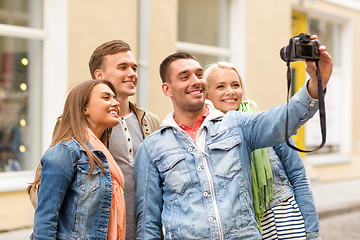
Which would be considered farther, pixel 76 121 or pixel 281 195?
pixel 281 195

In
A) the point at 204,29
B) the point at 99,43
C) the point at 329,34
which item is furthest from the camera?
the point at 329,34

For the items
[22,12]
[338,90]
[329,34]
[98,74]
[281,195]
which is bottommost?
[281,195]

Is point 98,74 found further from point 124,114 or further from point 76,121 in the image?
point 76,121

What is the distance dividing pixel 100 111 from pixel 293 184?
1197 millimetres

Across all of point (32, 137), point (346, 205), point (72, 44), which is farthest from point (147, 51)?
point (346, 205)

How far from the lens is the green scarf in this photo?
9.54 ft

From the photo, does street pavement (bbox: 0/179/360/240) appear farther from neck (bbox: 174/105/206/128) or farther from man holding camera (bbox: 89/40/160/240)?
neck (bbox: 174/105/206/128)

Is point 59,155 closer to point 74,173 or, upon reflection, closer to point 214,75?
point 74,173

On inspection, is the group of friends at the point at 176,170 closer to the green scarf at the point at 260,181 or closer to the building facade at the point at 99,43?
the green scarf at the point at 260,181

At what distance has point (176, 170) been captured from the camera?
8.72ft

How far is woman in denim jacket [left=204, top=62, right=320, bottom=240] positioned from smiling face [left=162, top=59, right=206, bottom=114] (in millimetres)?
392

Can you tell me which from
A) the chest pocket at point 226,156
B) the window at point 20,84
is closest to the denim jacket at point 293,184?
the chest pocket at point 226,156

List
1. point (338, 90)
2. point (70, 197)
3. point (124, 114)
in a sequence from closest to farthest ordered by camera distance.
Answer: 1. point (70, 197)
2. point (124, 114)
3. point (338, 90)

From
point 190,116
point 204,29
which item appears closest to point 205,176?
point 190,116
